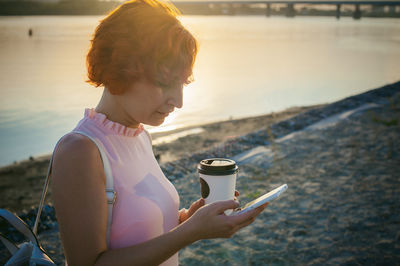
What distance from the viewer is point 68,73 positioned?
1908cm

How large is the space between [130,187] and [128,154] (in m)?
0.13

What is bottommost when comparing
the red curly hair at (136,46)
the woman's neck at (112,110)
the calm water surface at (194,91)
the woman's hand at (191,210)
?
the calm water surface at (194,91)

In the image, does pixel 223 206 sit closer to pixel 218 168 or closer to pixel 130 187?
pixel 218 168

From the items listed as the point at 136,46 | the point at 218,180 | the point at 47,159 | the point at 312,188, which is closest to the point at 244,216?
the point at 218,180

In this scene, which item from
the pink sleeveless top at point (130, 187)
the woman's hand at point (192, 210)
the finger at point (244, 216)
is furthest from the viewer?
the woman's hand at point (192, 210)

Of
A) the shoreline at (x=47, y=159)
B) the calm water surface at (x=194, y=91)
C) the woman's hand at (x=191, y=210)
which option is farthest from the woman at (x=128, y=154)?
the calm water surface at (x=194, y=91)

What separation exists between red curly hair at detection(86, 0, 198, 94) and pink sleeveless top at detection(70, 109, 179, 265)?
147mm

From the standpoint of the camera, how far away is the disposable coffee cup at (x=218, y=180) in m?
1.52

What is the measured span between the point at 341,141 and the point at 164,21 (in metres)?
5.07

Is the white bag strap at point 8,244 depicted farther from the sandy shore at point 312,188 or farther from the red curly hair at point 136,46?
the sandy shore at point 312,188

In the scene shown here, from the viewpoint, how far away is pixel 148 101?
4.16 feet

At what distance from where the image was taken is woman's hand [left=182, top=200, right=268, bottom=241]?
127cm

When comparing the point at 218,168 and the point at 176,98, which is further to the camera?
the point at 218,168

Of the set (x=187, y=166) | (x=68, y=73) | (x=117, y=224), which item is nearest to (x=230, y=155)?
(x=187, y=166)
